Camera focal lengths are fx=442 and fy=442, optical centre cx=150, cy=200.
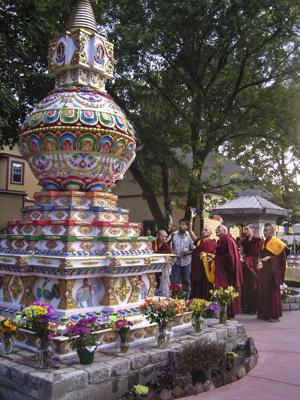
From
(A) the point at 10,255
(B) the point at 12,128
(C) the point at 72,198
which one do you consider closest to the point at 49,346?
(A) the point at 10,255

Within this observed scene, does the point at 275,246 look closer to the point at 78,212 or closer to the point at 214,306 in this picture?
the point at 214,306

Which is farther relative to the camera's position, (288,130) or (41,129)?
(288,130)

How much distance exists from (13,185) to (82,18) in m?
20.3

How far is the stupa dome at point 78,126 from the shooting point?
5.92 meters

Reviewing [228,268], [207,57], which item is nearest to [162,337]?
[228,268]

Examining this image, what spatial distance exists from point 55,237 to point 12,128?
28.3 ft

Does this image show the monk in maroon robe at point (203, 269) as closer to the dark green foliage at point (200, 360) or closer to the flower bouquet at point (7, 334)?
the dark green foliage at point (200, 360)

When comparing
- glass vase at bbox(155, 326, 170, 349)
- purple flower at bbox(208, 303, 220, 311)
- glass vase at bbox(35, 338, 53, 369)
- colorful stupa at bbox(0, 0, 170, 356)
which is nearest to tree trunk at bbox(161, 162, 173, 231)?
purple flower at bbox(208, 303, 220, 311)

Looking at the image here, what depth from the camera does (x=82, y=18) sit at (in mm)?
6660

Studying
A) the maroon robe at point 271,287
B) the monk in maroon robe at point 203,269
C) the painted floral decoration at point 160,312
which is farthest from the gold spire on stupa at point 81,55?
the maroon robe at point 271,287

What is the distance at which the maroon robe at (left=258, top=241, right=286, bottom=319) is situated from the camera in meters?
9.19

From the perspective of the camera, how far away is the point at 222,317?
6809mm

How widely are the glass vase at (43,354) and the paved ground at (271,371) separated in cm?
151

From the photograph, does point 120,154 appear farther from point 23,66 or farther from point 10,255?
point 23,66
